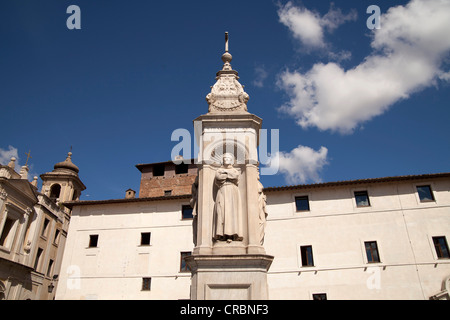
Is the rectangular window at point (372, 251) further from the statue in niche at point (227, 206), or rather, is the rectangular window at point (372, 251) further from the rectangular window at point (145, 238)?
the statue in niche at point (227, 206)

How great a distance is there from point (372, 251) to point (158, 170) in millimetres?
29447

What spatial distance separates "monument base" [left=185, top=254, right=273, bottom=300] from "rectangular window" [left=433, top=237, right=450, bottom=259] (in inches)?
999

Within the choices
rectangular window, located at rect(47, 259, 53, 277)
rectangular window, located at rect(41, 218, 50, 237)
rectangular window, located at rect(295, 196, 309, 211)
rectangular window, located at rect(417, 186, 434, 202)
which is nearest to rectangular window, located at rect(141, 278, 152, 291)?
rectangular window, located at rect(295, 196, 309, 211)

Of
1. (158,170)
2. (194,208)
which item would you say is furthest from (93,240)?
(194,208)

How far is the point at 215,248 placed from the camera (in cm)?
745

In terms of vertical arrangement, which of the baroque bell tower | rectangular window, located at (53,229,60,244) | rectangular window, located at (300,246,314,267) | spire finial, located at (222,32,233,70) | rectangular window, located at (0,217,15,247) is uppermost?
the baroque bell tower

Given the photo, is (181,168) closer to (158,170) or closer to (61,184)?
(158,170)

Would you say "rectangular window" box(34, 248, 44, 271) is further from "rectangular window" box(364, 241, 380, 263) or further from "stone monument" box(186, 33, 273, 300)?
"stone monument" box(186, 33, 273, 300)

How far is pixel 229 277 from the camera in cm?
689

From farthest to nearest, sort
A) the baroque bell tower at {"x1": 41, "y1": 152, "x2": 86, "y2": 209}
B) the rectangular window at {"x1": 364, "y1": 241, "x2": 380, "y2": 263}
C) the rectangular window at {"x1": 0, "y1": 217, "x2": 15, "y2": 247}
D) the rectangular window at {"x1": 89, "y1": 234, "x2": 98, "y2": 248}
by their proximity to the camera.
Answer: the baroque bell tower at {"x1": 41, "y1": 152, "x2": 86, "y2": 209} → the rectangular window at {"x1": 0, "y1": 217, "x2": 15, "y2": 247} → the rectangular window at {"x1": 89, "y1": 234, "x2": 98, "y2": 248} → the rectangular window at {"x1": 364, "y1": 241, "x2": 380, "y2": 263}

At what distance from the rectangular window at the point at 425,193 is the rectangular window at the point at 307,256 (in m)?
10.2

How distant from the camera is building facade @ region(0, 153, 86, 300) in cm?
3309
